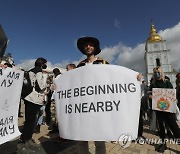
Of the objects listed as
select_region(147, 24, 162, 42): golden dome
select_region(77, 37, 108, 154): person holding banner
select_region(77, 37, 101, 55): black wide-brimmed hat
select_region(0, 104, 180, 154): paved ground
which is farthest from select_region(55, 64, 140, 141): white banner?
select_region(147, 24, 162, 42): golden dome

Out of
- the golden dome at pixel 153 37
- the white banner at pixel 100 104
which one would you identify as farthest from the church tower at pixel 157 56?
the white banner at pixel 100 104

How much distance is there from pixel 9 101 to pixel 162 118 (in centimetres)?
281

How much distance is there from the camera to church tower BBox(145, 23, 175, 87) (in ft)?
187

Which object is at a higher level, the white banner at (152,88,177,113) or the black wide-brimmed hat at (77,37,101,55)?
the black wide-brimmed hat at (77,37,101,55)

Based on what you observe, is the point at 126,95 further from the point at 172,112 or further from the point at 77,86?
the point at 172,112

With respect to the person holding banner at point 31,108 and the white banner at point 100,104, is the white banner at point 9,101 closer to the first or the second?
the white banner at point 100,104

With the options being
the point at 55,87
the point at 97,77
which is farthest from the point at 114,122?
the point at 55,87

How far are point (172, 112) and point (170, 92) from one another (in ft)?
1.61

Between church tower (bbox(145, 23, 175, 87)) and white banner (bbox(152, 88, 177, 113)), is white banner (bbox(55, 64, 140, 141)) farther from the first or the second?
church tower (bbox(145, 23, 175, 87))

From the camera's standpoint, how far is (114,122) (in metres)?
1.70

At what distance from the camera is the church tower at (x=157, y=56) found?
56.9m

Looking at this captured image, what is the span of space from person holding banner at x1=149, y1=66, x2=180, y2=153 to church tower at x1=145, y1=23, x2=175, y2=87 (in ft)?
188

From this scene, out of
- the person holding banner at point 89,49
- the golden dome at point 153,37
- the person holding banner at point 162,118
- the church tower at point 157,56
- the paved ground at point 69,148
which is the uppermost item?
the golden dome at point 153,37

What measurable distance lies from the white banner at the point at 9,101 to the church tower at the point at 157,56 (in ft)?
195
